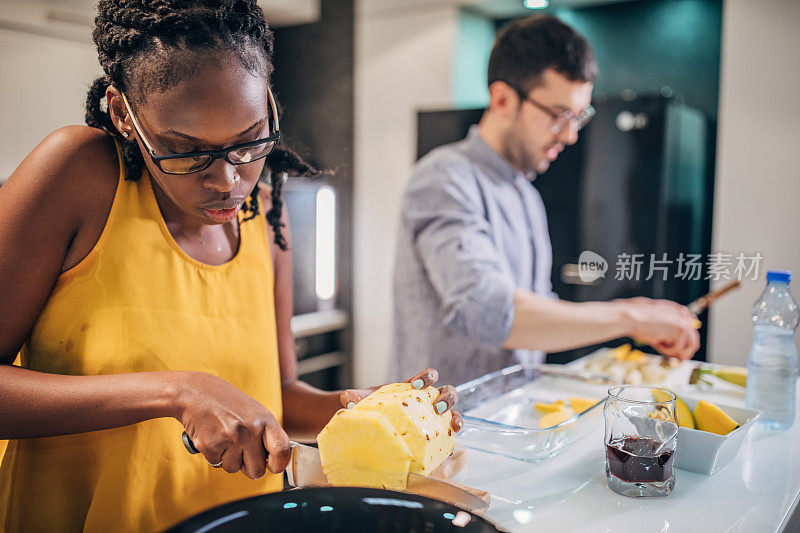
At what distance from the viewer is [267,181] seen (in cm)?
115

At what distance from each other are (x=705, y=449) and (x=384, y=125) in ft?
8.07

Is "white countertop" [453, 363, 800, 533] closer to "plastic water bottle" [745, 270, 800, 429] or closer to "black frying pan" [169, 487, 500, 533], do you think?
"plastic water bottle" [745, 270, 800, 429]

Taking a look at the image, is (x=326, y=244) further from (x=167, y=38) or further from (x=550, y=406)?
(x=167, y=38)

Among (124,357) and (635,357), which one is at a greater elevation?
(124,357)

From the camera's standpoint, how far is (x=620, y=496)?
916mm

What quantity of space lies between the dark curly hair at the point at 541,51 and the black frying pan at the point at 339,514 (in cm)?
151

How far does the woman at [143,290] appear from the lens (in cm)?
77

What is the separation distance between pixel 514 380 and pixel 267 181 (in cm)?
66

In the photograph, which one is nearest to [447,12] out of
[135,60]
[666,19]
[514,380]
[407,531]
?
[666,19]

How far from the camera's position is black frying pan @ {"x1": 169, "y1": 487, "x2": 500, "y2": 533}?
1.76ft

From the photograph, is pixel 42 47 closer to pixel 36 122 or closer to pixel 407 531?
pixel 36 122

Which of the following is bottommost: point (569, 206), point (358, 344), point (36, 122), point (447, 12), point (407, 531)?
point (358, 344)

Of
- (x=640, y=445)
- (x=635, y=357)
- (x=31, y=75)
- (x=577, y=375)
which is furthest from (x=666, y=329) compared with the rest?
(x=31, y=75)

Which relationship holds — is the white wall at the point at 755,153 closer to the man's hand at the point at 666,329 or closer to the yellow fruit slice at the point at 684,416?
the man's hand at the point at 666,329
